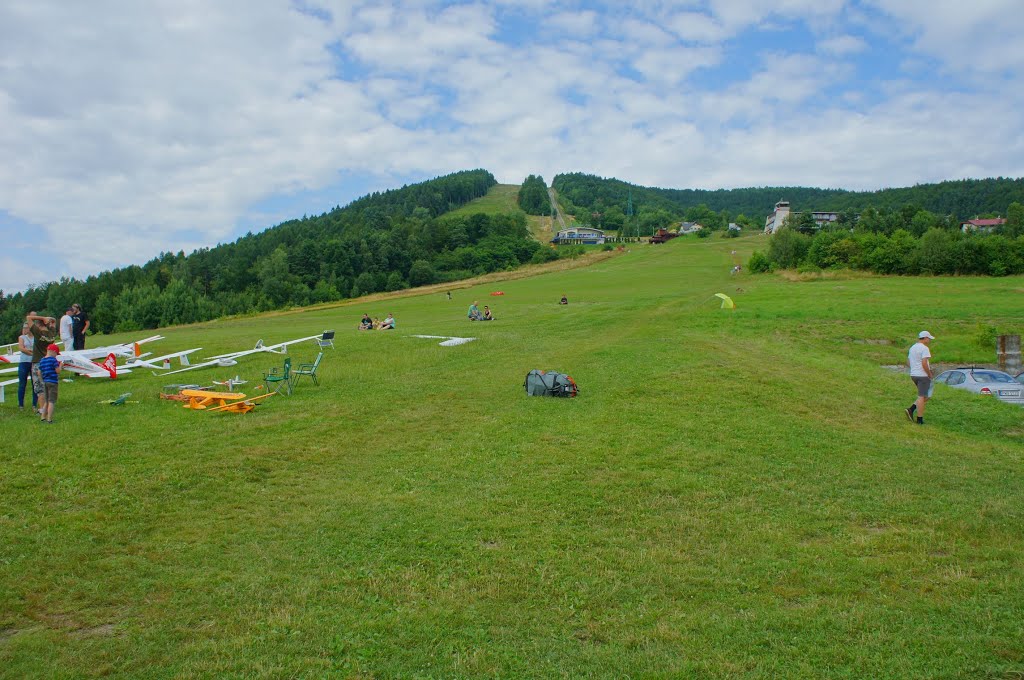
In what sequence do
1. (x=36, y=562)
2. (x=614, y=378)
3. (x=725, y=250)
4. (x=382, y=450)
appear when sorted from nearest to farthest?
(x=36, y=562) < (x=382, y=450) < (x=614, y=378) < (x=725, y=250)

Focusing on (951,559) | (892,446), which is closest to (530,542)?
(951,559)

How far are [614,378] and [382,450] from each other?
8509 millimetres

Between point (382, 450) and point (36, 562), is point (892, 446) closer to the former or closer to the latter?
point (382, 450)

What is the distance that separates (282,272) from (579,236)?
8118 centimetres

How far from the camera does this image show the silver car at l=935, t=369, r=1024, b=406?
1778 cm

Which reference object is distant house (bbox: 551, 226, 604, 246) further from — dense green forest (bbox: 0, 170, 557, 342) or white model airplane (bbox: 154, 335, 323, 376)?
white model airplane (bbox: 154, 335, 323, 376)

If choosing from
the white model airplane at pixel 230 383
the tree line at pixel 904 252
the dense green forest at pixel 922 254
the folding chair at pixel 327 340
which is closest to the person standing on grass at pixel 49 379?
the white model airplane at pixel 230 383

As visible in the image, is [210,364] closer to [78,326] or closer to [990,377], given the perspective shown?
[78,326]

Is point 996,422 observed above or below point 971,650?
below

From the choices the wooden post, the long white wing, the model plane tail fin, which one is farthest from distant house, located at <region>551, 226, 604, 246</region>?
the model plane tail fin

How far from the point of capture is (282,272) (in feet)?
374

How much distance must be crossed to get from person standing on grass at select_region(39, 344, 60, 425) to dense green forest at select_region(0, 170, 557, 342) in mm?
92814

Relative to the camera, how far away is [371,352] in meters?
23.8

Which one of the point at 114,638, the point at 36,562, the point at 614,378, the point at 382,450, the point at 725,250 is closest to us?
the point at 114,638
